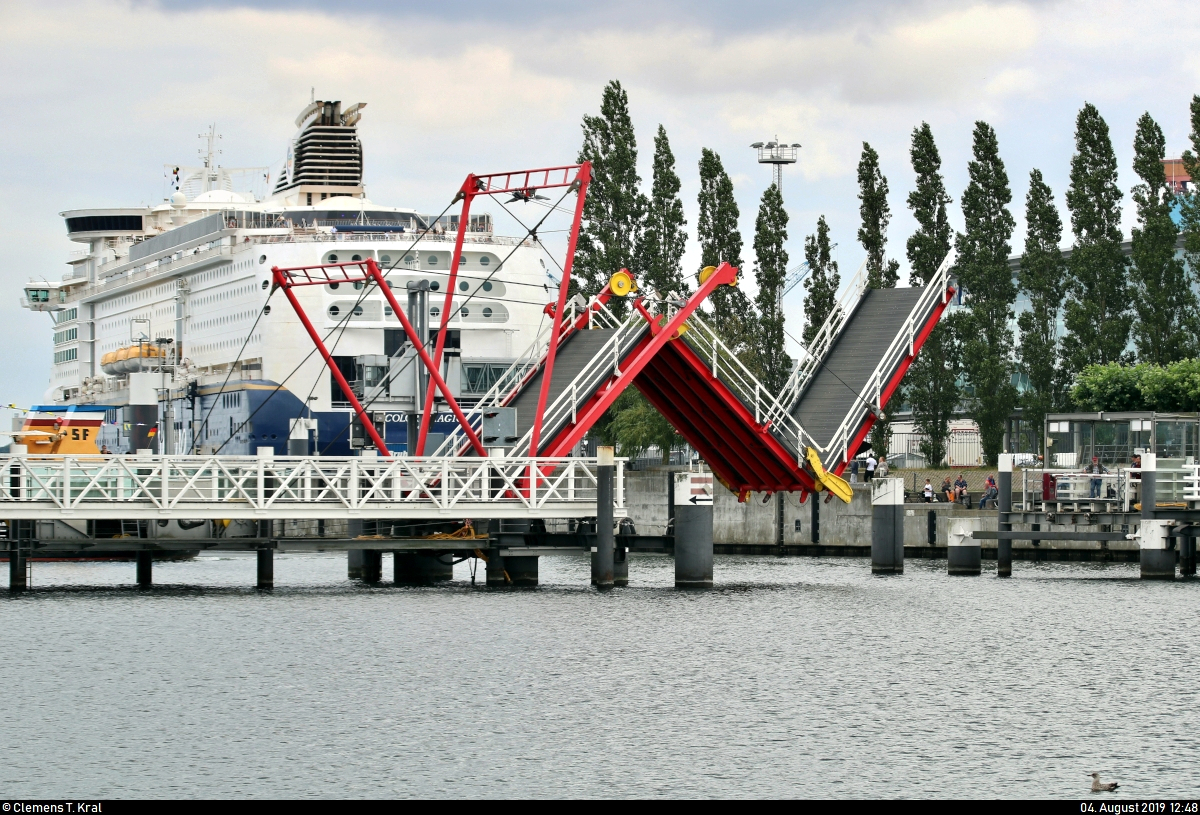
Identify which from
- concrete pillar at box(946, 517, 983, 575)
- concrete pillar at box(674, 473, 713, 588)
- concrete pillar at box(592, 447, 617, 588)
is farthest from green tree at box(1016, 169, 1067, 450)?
concrete pillar at box(592, 447, 617, 588)

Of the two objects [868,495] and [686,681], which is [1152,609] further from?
[868,495]

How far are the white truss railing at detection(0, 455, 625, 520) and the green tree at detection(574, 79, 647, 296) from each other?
84.9 ft

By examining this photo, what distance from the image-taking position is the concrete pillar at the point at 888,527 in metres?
43.7

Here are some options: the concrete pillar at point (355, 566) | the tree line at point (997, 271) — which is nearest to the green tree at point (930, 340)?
the tree line at point (997, 271)

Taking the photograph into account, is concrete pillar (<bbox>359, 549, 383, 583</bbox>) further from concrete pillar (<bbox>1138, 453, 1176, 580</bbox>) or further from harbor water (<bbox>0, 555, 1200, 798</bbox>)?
concrete pillar (<bbox>1138, 453, 1176, 580</bbox>)

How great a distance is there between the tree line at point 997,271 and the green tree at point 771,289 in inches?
2.0

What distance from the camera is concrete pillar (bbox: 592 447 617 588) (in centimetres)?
3728

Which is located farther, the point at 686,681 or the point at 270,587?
the point at 270,587

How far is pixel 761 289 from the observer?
64562 mm

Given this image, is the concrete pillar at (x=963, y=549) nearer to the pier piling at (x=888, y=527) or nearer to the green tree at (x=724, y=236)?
the pier piling at (x=888, y=527)

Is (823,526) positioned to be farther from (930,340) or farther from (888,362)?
(888,362)

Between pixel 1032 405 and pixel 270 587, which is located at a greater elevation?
pixel 1032 405
